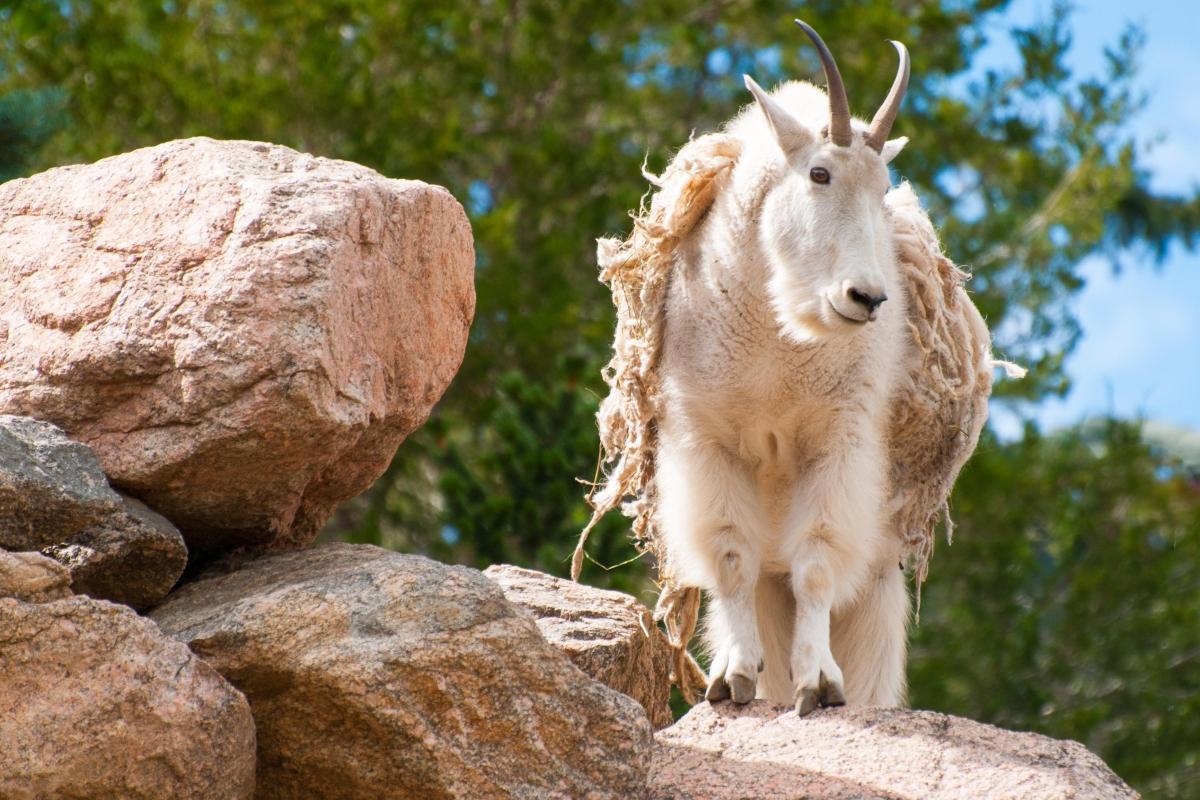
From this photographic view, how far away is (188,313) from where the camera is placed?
4203 mm

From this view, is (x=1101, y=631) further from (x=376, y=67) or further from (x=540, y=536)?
(x=376, y=67)

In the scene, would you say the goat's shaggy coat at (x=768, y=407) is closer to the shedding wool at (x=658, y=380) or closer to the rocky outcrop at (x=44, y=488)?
the shedding wool at (x=658, y=380)

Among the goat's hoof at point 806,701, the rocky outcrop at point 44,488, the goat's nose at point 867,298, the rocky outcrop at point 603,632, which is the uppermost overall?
the goat's nose at point 867,298

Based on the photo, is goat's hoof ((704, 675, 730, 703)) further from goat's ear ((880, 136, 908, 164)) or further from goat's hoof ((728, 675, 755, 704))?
goat's ear ((880, 136, 908, 164))

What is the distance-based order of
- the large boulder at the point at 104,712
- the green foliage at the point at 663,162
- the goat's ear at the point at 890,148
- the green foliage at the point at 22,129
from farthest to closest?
1. the green foliage at the point at 663,162
2. the green foliage at the point at 22,129
3. the goat's ear at the point at 890,148
4. the large boulder at the point at 104,712

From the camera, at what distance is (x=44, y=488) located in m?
3.91

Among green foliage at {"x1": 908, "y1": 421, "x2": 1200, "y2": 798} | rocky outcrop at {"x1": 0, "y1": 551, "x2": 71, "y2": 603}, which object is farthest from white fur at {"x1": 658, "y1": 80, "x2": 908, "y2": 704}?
green foliage at {"x1": 908, "y1": 421, "x2": 1200, "y2": 798}

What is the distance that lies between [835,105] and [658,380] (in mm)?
1080

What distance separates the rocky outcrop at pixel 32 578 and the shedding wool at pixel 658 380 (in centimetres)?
225

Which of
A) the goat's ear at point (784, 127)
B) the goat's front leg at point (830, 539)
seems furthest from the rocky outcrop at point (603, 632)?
the goat's ear at point (784, 127)

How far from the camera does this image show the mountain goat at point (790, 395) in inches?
201

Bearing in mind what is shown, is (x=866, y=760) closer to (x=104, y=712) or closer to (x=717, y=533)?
(x=717, y=533)

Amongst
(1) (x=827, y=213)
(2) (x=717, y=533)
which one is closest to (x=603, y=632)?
(2) (x=717, y=533)

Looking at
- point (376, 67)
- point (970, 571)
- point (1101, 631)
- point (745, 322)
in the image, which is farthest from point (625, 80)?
point (745, 322)
